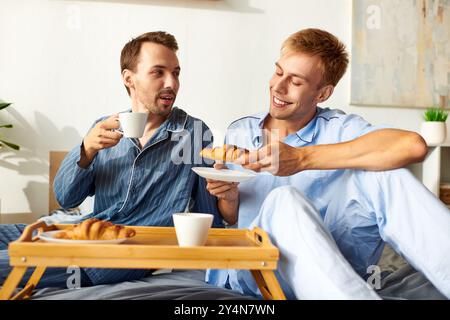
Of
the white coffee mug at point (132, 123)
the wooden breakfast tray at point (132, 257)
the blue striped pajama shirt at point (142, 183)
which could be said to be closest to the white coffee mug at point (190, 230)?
the wooden breakfast tray at point (132, 257)

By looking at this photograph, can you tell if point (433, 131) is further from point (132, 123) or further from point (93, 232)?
point (93, 232)

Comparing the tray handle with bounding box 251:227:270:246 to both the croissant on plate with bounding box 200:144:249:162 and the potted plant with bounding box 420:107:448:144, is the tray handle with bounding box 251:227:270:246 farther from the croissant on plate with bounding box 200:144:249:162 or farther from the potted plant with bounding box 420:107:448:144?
the potted plant with bounding box 420:107:448:144

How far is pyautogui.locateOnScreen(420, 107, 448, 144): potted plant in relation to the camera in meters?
2.48

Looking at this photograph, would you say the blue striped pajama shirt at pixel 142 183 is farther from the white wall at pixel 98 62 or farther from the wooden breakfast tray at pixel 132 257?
the wooden breakfast tray at pixel 132 257

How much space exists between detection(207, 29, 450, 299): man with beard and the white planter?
0.77 m

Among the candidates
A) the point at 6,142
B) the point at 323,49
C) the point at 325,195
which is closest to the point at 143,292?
the point at 325,195

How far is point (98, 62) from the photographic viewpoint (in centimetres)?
207

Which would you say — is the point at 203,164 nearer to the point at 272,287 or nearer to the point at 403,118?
the point at 272,287

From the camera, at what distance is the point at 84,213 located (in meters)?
1.89

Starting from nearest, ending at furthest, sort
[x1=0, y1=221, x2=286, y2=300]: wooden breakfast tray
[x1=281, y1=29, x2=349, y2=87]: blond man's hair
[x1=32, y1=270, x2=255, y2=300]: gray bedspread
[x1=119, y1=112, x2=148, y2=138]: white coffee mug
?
[x1=0, y1=221, x2=286, y2=300]: wooden breakfast tray < [x1=32, y1=270, x2=255, y2=300]: gray bedspread < [x1=119, y1=112, x2=148, y2=138]: white coffee mug < [x1=281, y1=29, x2=349, y2=87]: blond man's hair

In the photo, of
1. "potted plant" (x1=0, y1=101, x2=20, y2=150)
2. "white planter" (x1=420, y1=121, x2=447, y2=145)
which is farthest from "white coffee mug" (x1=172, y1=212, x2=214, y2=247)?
"white planter" (x1=420, y1=121, x2=447, y2=145)
